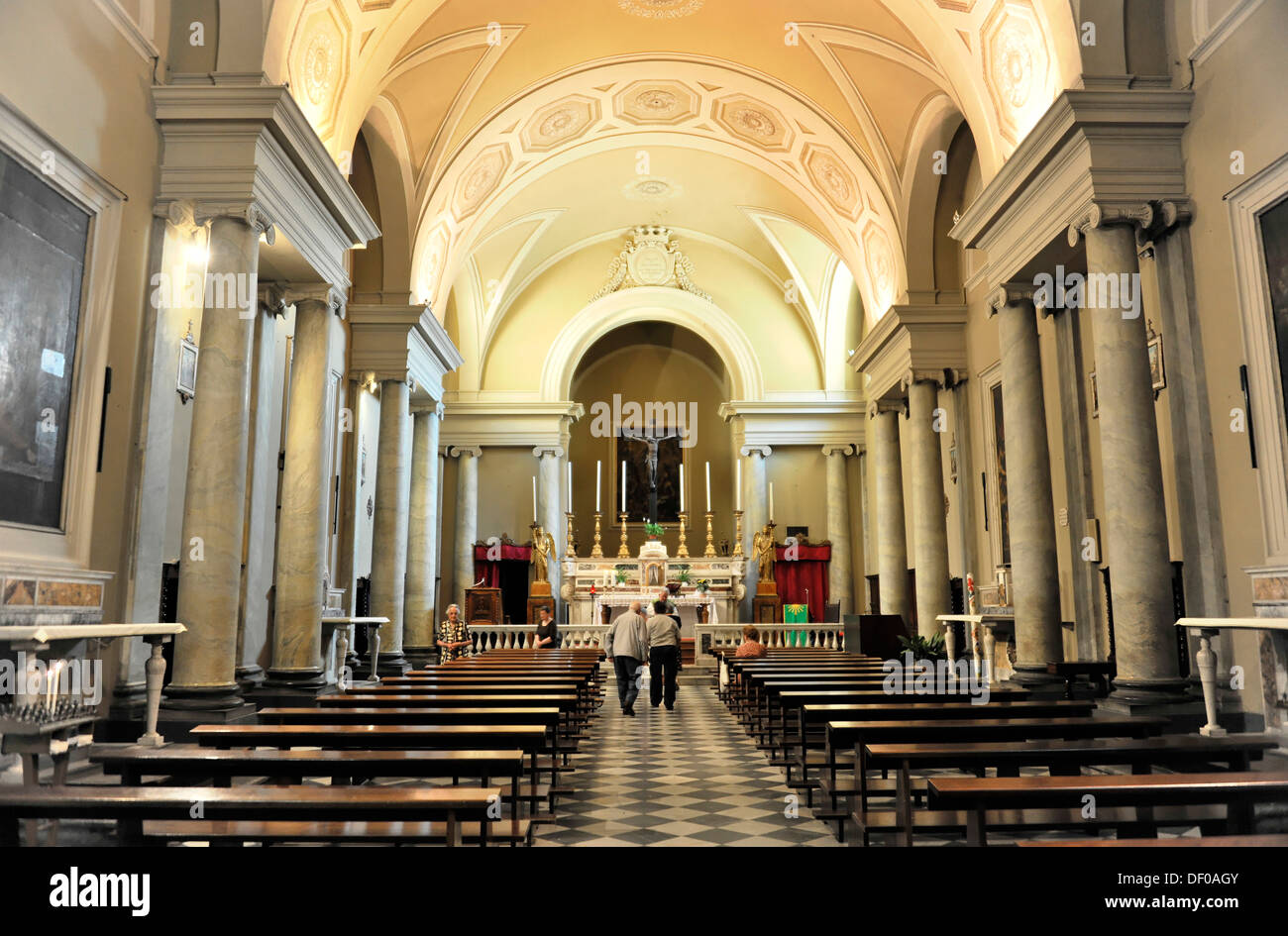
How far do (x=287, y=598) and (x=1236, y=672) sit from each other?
8325mm

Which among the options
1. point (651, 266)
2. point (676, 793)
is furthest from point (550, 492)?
point (676, 793)

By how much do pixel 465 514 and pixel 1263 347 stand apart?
1579 cm

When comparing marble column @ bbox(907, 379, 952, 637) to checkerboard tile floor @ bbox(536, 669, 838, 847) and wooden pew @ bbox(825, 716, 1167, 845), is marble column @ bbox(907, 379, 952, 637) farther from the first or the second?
wooden pew @ bbox(825, 716, 1167, 845)

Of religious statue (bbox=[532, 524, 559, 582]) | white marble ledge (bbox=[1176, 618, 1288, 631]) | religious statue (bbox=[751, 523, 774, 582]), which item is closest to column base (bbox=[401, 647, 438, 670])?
religious statue (bbox=[532, 524, 559, 582])

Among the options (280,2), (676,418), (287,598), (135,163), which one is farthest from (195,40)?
(676,418)

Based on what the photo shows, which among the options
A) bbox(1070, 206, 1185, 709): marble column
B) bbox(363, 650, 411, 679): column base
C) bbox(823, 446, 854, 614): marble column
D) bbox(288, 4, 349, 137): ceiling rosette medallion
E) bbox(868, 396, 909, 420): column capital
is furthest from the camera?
bbox(823, 446, 854, 614): marble column

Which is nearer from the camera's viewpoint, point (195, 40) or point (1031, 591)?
point (195, 40)

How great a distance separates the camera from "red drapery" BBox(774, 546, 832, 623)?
20.6 m

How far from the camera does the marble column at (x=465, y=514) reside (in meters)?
19.7

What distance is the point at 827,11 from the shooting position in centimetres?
1202

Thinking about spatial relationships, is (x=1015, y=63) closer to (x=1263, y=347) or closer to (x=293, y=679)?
(x=1263, y=347)

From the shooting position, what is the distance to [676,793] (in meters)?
6.29

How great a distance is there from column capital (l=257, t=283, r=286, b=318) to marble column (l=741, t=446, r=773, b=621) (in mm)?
13003
